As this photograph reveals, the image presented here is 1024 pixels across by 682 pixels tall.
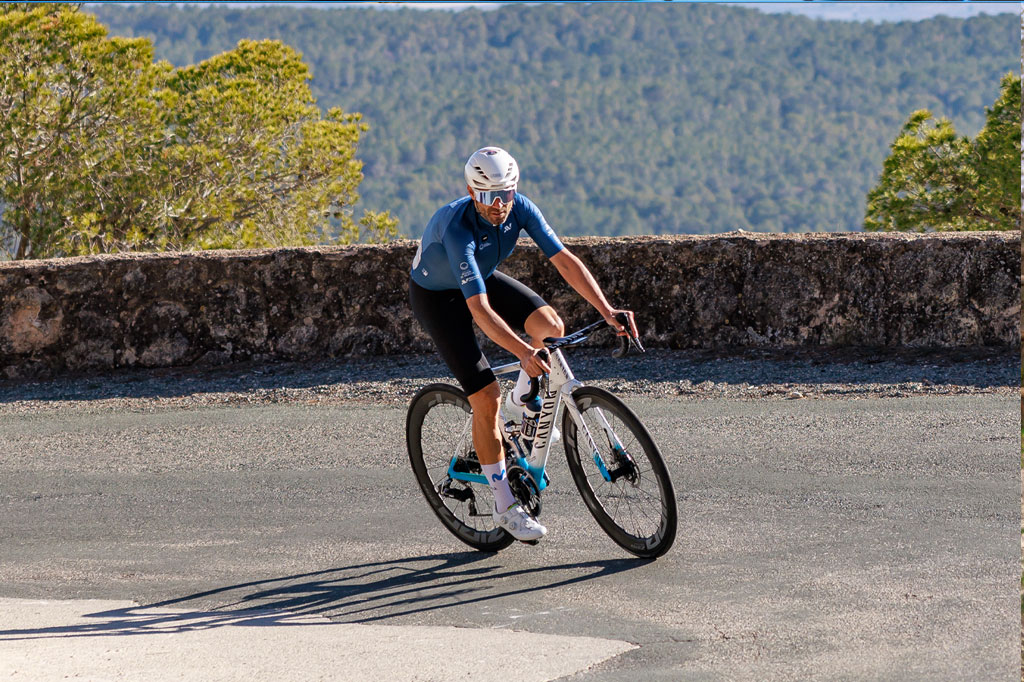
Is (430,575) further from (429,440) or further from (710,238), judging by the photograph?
(710,238)

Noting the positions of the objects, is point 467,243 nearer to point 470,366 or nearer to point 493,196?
point 493,196

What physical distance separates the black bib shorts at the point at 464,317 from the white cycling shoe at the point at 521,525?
0.59m

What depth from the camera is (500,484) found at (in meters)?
5.43

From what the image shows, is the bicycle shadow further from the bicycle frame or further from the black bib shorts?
the black bib shorts

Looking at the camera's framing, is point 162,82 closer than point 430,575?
No

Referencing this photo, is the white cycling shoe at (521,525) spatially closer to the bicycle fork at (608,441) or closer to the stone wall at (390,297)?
the bicycle fork at (608,441)

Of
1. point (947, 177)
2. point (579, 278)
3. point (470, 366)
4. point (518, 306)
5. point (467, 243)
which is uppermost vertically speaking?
point (947, 177)

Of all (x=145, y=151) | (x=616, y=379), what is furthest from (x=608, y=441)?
(x=145, y=151)

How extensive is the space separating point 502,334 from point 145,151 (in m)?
22.1

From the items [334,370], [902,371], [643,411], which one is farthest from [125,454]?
[902,371]

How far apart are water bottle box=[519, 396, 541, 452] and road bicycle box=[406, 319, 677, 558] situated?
16mm

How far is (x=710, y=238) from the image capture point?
1127cm

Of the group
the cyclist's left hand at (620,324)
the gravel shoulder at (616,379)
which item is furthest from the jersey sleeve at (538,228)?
the gravel shoulder at (616,379)

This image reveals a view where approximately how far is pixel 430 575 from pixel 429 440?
0.89 metres
